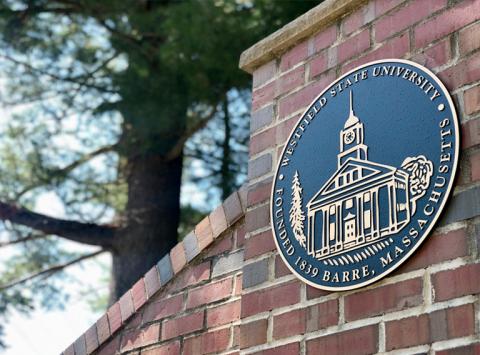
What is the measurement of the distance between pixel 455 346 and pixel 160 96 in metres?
5.82

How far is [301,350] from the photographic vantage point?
227 centimetres

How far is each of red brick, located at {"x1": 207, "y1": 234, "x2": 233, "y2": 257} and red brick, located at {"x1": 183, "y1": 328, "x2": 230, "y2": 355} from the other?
1.06 feet

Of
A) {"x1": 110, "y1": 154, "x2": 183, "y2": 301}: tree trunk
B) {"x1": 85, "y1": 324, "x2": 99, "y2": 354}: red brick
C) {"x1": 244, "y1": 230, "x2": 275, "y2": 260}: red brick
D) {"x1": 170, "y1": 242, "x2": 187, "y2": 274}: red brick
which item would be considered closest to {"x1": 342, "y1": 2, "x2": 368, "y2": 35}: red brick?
{"x1": 244, "y1": 230, "x2": 275, "y2": 260}: red brick

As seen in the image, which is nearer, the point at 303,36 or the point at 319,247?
the point at 319,247

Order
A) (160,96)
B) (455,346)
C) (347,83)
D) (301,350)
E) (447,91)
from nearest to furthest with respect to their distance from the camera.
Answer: (455,346), (447,91), (301,350), (347,83), (160,96)

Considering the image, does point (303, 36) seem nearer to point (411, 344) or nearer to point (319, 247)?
point (319, 247)

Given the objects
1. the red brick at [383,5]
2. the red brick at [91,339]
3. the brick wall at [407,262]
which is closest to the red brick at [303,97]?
the brick wall at [407,262]

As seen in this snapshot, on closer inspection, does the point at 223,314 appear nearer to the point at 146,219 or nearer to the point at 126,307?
the point at 126,307

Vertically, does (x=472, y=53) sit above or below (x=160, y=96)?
below

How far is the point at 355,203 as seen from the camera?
2.27 meters

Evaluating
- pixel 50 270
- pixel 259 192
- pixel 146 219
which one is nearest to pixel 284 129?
pixel 259 192

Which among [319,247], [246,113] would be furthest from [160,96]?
[319,247]

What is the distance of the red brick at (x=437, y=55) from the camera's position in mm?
2189

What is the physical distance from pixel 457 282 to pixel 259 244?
0.82m
